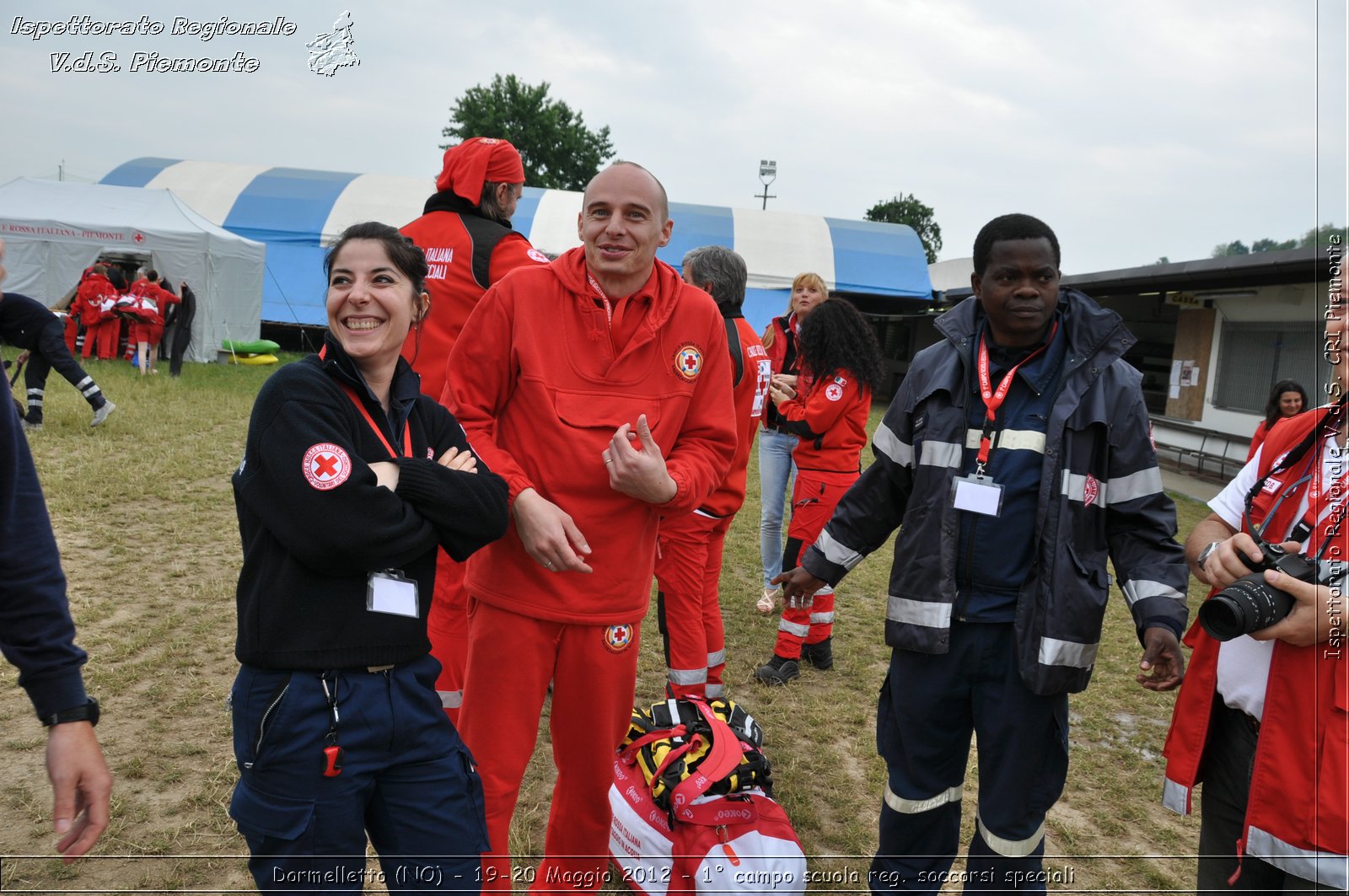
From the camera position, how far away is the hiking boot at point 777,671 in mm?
5055

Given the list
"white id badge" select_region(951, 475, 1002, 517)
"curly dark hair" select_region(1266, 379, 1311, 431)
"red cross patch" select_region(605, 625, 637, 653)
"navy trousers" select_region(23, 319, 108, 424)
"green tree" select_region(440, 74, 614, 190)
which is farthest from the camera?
"green tree" select_region(440, 74, 614, 190)

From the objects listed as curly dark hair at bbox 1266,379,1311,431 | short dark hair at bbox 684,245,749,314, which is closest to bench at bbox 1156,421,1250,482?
curly dark hair at bbox 1266,379,1311,431

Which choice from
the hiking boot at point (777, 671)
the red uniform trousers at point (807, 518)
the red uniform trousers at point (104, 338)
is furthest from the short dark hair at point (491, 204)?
the red uniform trousers at point (104, 338)

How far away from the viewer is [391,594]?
1.99 m

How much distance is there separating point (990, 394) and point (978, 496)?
318 millimetres

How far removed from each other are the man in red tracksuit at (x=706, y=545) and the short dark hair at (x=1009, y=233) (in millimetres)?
1341

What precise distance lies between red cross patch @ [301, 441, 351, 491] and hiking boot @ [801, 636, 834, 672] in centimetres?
398

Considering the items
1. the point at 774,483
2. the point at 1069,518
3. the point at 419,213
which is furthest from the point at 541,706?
the point at 419,213

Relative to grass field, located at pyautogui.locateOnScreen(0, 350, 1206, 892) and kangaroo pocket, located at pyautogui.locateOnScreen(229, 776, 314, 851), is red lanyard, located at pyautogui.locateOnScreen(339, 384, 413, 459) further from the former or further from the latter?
grass field, located at pyautogui.locateOnScreen(0, 350, 1206, 892)

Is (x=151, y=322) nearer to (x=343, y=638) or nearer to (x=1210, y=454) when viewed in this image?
(x=343, y=638)

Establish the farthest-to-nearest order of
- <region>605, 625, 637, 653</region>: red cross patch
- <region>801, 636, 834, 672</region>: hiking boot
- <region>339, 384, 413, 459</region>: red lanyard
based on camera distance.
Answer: <region>801, 636, 834, 672</region>: hiking boot, <region>605, 625, 637, 653</region>: red cross patch, <region>339, 384, 413, 459</region>: red lanyard

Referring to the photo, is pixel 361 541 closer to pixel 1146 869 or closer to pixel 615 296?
pixel 615 296

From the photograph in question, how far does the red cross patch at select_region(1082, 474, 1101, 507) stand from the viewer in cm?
243

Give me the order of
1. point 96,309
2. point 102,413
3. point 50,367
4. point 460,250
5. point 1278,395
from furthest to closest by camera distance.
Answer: point 96,309, point 102,413, point 50,367, point 1278,395, point 460,250
